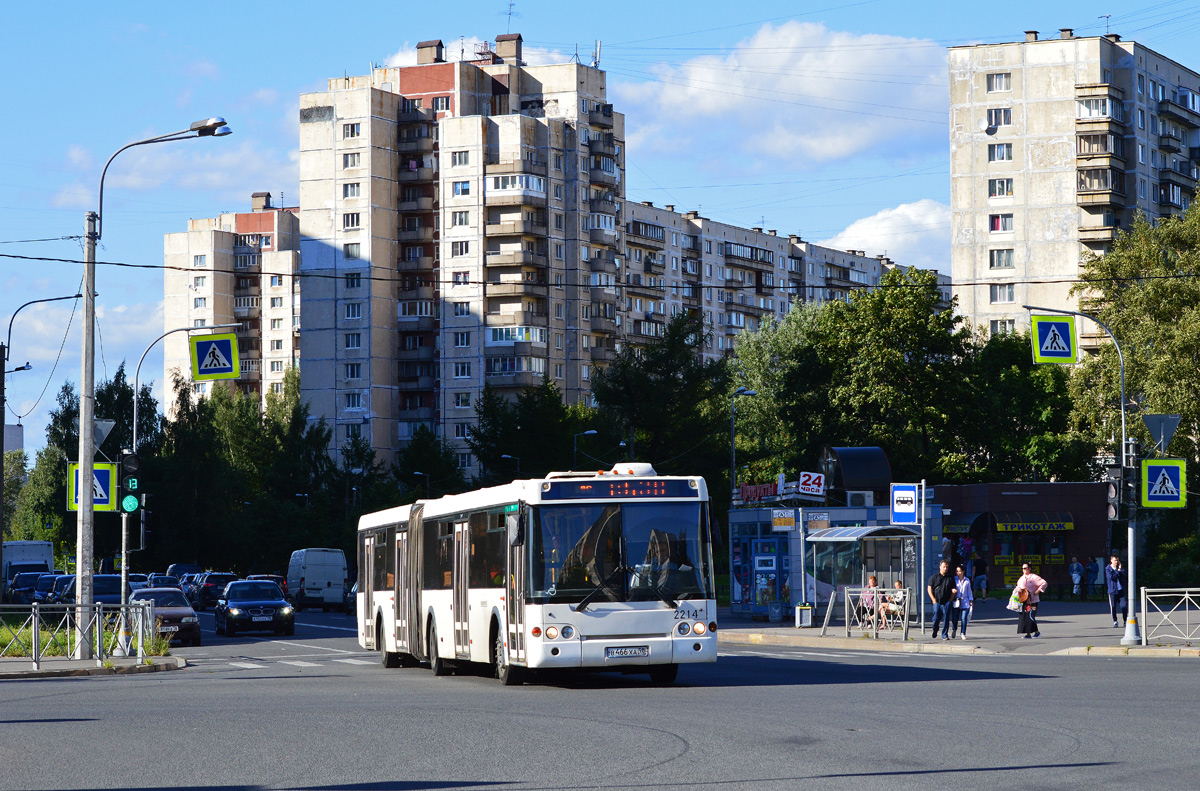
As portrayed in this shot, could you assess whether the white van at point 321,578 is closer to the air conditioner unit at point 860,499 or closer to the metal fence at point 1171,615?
the air conditioner unit at point 860,499

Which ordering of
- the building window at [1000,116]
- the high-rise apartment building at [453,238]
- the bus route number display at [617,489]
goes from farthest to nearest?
the high-rise apartment building at [453,238] < the building window at [1000,116] < the bus route number display at [617,489]

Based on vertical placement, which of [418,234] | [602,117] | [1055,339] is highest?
[602,117]

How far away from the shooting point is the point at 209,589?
2488 inches

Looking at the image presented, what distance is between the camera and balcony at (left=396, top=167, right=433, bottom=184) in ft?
343

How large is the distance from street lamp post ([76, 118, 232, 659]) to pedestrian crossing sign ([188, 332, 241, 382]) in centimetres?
275

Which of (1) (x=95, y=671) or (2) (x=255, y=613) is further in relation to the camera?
(2) (x=255, y=613)

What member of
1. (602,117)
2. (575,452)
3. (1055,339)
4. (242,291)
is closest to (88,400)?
(1055,339)

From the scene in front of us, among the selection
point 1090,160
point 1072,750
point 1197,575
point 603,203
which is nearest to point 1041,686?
point 1072,750

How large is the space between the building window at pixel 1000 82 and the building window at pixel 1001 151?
10.9ft

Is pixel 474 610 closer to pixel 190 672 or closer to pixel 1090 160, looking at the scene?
pixel 190 672

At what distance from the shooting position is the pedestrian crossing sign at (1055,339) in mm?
33219

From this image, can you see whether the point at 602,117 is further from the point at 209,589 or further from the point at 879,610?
the point at 879,610

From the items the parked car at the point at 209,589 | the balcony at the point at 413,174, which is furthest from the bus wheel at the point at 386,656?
the balcony at the point at 413,174

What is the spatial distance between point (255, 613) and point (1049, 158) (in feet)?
218
